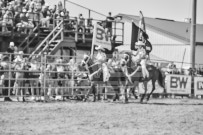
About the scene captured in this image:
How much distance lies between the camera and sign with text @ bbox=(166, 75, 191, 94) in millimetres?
22422

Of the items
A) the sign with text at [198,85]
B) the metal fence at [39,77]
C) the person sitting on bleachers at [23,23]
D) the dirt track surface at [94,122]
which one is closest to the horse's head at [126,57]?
Answer: the metal fence at [39,77]

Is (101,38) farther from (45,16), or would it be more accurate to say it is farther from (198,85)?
(198,85)

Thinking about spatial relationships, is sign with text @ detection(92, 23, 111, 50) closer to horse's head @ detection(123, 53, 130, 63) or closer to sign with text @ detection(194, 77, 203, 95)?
horse's head @ detection(123, 53, 130, 63)

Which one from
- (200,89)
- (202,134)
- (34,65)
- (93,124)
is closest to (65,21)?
(34,65)

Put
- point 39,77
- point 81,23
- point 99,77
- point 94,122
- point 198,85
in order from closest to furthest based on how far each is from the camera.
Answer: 1. point 94,122
2. point 39,77
3. point 99,77
4. point 81,23
5. point 198,85

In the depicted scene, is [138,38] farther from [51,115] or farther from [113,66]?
[51,115]

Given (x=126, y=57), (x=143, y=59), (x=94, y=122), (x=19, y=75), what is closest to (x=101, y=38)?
(x=126, y=57)

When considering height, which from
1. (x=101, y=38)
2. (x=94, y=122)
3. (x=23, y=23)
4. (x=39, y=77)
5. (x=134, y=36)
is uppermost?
(x=23, y=23)

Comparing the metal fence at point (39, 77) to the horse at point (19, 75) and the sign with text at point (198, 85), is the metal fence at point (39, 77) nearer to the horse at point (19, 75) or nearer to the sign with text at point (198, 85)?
the horse at point (19, 75)

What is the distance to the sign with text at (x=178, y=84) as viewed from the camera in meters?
22.4

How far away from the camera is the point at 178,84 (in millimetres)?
22719

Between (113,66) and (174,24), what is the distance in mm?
33165

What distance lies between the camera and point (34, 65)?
1622cm

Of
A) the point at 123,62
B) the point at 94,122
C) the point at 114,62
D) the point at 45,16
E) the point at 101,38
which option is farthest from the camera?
the point at 45,16
